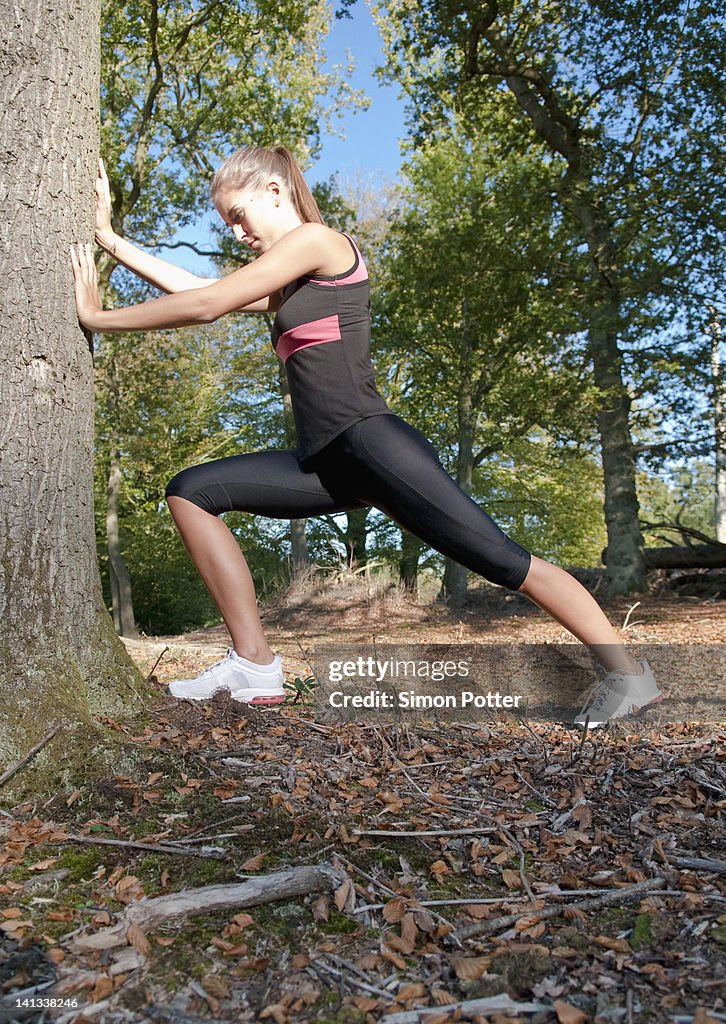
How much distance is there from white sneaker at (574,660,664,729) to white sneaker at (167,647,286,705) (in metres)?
1.17

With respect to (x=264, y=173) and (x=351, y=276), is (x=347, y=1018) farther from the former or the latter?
(x=264, y=173)

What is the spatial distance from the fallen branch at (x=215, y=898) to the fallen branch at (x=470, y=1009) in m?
0.44

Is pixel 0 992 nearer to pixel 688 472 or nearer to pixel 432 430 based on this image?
pixel 688 472

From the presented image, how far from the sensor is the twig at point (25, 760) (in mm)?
2240

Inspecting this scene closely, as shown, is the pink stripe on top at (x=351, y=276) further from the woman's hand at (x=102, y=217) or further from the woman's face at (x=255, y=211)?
the woman's hand at (x=102, y=217)

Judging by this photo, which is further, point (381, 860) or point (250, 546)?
point (250, 546)

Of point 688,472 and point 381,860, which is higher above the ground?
point 688,472

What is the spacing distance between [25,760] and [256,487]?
3.93 feet

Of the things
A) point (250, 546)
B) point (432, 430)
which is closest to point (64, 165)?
point (432, 430)

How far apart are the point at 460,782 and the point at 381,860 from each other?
0.58 metres

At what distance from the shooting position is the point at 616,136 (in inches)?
453

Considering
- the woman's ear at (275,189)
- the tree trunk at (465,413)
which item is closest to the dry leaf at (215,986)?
the woman's ear at (275,189)

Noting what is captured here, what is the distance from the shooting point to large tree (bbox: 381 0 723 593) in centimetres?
1029

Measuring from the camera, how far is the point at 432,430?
1953 centimetres
